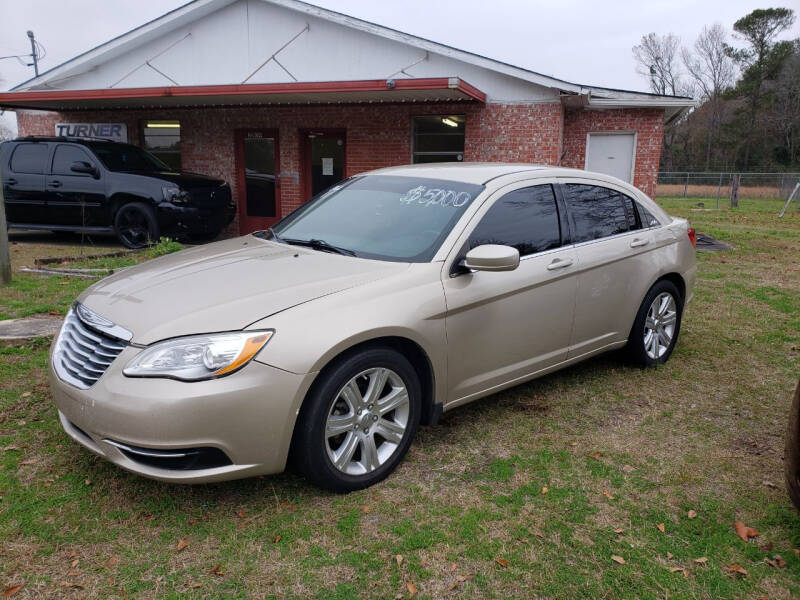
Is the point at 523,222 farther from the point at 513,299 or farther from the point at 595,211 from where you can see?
the point at 595,211

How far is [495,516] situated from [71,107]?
15.1 metres

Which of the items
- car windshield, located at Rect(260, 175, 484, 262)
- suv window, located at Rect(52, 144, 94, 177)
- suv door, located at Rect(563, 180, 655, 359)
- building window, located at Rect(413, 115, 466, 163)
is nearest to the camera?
car windshield, located at Rect(260, 175, 484, 262)

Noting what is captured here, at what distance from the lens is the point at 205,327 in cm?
299

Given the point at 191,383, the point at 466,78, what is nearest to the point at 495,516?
the point at 191,383

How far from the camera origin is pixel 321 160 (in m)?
14.2

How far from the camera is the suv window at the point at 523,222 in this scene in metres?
3.99

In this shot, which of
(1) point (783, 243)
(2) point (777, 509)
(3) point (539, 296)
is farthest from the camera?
(1) point (783, 243)

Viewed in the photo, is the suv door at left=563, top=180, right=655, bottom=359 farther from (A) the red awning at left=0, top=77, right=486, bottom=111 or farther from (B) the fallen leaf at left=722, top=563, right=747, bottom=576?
(A) the red awning at left=0, top=77, right=486, bottom=111

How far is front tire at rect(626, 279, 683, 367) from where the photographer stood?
5.16m

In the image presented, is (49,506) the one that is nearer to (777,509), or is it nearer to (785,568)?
(785,568)

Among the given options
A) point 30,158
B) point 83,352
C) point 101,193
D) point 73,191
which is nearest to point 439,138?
point 101,193

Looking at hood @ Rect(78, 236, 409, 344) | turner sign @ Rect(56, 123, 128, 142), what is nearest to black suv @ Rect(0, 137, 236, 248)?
turner sign @ Rect(56, 123, 128, 142)

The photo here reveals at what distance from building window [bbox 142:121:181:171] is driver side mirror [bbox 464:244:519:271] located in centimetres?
1301

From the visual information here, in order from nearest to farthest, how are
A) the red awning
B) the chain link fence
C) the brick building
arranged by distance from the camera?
the red awning, the brick building, the chain link fence
